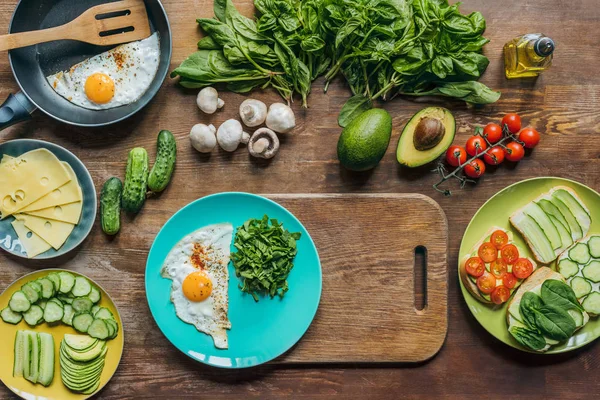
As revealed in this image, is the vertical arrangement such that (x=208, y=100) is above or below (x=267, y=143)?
above

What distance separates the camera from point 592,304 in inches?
100

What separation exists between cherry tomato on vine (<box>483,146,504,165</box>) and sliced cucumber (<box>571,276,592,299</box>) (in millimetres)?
681

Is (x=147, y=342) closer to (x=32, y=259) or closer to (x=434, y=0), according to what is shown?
(x=32, y=259)

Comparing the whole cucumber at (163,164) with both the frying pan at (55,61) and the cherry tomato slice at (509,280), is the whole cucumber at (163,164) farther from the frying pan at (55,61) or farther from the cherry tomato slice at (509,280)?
the cherry tomato slice at (509,280)

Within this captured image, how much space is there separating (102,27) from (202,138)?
2.33ft

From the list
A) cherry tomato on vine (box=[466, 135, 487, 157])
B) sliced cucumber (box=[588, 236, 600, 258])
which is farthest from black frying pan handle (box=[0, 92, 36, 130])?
sliced cucumber (box=[588, 236, 600, 258])

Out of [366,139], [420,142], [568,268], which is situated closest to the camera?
[366,139]

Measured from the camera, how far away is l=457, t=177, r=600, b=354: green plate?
2580mm

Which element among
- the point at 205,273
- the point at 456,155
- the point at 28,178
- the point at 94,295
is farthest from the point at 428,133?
the point at 28,178

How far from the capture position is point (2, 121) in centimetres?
247

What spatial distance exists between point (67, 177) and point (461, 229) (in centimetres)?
193

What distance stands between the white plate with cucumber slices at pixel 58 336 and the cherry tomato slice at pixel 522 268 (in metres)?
1.92

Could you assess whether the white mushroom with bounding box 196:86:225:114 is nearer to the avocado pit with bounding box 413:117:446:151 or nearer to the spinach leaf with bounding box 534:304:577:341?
the avocado pit with bounding box 413:117:446:151

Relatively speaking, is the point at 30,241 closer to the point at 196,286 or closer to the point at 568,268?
the point at 196,286
